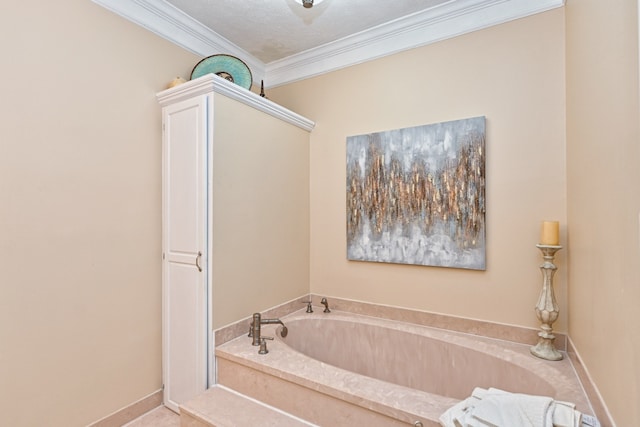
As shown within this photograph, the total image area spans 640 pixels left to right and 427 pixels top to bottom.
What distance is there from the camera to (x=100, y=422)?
70.4 inches

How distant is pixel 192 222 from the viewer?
6.29 ft

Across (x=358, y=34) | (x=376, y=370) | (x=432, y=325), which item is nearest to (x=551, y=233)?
(x=432, y=325)

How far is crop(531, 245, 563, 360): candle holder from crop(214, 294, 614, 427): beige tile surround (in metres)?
0.10

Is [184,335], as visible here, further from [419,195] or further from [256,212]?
[419,195]

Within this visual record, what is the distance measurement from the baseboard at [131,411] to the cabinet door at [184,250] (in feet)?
0.23

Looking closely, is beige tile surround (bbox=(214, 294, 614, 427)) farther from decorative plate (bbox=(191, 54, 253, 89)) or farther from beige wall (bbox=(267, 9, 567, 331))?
decorative plate (bbox=(191, 54, 253, 89))

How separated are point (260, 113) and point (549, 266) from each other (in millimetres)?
2012

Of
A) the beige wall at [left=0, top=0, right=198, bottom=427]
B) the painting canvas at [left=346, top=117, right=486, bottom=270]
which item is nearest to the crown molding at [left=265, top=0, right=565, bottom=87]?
the painting canvas at [left=346, top=117, right=486, bottom=270]

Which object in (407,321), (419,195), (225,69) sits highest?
(225,69)

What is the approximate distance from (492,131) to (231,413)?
7.32 feet

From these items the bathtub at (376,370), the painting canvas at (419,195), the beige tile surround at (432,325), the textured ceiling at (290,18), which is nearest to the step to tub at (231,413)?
the bathtub at (376,370)

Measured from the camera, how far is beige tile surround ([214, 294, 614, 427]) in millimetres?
1603

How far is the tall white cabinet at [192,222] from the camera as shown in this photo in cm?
186

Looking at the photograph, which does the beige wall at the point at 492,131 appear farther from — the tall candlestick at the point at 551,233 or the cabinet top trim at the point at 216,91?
the cabinet top trim at the point at 216,91
